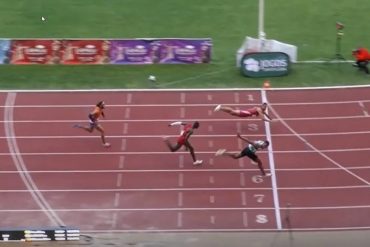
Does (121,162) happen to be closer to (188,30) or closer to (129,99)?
(129,99)

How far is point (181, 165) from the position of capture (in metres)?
22.2

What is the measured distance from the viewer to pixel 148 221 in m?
19.9

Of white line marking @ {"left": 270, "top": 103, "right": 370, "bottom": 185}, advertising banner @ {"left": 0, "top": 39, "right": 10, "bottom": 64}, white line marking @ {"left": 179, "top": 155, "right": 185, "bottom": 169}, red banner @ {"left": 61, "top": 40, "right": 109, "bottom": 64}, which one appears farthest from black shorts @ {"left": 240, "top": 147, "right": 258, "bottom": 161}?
advertising banner @ {"left": 0, "top": 39, "right": 10, "bottom": 64}

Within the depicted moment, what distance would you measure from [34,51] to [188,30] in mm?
5410

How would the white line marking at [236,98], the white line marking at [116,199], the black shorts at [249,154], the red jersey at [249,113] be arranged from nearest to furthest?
the white line marking at [116,199], the black shorts at [249,154], the red jersey at [249,113], the white line marking at [236,98]

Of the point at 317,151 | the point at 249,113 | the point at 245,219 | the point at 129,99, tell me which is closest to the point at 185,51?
the point at 129,99

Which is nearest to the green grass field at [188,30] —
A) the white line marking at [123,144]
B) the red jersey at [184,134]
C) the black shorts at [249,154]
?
the white line marking at [123,144]

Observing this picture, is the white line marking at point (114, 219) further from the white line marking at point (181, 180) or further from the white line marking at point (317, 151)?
the white line marking at point (317, 151)

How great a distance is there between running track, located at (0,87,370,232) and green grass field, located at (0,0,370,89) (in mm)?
817

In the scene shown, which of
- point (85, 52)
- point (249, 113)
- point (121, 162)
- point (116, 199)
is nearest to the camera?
point (116, 199)

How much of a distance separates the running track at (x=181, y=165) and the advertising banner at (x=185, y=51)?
1864mm

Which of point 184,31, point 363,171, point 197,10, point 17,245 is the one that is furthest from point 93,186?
point 197,10

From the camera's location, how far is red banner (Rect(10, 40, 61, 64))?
27000 mm

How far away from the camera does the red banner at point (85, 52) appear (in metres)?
26.9
